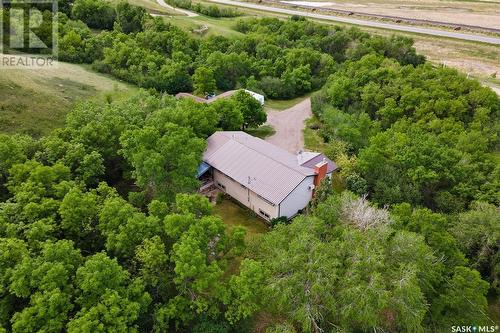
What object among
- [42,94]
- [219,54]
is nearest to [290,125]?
[219,54]

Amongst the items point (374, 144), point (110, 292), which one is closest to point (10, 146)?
point (110, 292)

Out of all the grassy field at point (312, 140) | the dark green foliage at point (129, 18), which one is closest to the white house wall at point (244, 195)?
the grassy field at point (312, 140)

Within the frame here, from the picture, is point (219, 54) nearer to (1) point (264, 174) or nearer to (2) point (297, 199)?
(1) point (264, 174)

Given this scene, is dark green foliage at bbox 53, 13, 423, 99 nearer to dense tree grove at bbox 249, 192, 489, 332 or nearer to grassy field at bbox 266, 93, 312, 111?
grassy field at bbox 266, 93, 312, 111

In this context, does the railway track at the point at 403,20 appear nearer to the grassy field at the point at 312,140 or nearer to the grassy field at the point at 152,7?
the grassy field at the point at 152,7

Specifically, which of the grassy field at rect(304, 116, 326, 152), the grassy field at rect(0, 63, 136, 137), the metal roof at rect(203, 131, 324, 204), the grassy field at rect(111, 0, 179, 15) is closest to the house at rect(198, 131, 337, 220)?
the metal roof at rect(203, 131, 324, 204)
